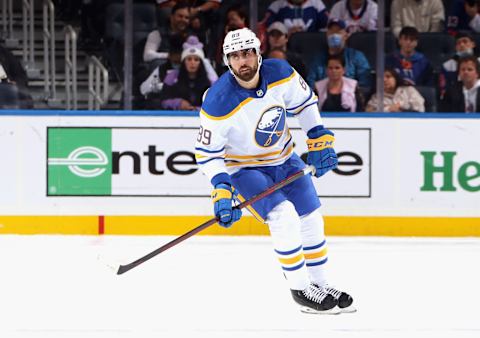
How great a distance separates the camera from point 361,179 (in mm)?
6434

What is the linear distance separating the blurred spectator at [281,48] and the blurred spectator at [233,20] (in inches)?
7.2

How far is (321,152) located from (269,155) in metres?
0.22

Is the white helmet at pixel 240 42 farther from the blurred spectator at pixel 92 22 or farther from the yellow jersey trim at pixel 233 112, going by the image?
the blurred spectator at pixel 92 22

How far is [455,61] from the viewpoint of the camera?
6633 millimetres

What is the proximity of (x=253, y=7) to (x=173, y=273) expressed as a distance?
86.8 inches

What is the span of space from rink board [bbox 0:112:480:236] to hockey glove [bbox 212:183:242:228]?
2404 mm

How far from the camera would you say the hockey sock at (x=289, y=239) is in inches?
159

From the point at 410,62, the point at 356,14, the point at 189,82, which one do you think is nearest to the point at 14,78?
the point at 189,82

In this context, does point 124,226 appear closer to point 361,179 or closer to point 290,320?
point 361,179

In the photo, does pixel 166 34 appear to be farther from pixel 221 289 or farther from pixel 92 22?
pixel 221 289

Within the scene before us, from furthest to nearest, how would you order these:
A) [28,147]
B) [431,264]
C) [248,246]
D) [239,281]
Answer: [28,147], [248,246], [431,264], [239,281]

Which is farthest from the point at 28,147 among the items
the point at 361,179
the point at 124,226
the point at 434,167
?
the point at 434,167

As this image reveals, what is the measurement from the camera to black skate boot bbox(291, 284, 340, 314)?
159 inches

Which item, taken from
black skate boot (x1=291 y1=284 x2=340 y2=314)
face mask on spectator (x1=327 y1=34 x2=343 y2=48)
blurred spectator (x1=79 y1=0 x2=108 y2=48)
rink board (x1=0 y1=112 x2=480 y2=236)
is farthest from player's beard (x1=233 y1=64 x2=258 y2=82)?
blurred spectator (x1=79 y1=0 x2=108 y2=48)
